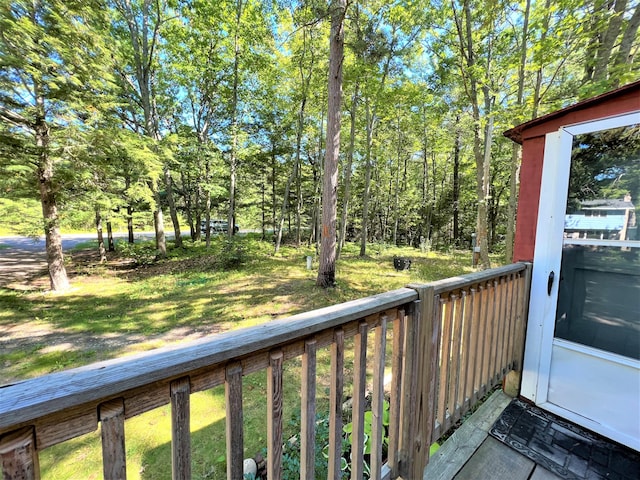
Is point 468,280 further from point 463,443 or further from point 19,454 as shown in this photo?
point 19,454

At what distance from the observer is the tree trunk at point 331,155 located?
5383mm

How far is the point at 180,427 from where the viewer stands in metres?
0.69

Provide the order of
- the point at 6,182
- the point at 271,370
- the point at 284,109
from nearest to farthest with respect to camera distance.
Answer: the point at 271,370
the point at 6,182
the point at 284,109

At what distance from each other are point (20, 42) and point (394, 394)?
24.6 feet

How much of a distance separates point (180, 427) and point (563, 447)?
2.34 meters

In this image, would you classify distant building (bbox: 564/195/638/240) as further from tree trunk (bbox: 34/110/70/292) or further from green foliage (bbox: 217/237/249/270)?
green foliage (bbox: 217/237/249/270)

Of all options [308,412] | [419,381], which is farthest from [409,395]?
[308,412]

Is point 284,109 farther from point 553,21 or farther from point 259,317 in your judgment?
point 259,317

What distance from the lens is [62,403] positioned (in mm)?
501

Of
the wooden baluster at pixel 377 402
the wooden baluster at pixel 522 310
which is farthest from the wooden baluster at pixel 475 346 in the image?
the wooden baluster at pixel 377 402

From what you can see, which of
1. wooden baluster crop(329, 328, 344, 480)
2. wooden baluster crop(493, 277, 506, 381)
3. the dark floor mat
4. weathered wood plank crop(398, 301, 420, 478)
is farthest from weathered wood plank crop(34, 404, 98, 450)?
the dark floor mat

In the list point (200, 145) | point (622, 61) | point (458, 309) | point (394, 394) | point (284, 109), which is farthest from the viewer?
point (284, 109)

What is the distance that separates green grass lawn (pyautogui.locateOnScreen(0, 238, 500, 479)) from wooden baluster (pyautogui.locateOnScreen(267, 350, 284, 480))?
1526 mm

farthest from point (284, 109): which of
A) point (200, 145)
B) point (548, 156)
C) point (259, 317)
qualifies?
point (548, 156)
